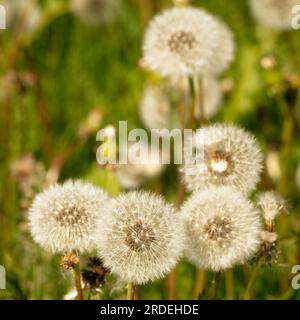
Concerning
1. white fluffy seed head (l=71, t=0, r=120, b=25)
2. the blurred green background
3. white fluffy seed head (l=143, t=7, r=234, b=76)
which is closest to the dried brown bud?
the blurred green background

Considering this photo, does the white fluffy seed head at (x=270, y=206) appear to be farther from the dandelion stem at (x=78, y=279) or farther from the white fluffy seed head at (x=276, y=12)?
the white fluffy seed head at (x=276, y=12)

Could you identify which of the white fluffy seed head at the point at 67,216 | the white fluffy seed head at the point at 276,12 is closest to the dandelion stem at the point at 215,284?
the white fluffy seed head at the point at 67,216

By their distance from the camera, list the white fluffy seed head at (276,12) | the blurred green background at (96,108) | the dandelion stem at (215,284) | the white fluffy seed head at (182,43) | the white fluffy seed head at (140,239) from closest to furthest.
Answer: the white fluffy seed head at (140,239) → the dandelion stem at (215,284) → the white fluffy seed head at (182,43) → the blurred green background at (96,108) → the white fluffy seed head at (276,12)

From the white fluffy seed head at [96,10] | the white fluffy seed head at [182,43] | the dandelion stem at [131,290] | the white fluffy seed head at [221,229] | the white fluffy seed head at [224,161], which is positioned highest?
the white fluffy seed head at [96,10]

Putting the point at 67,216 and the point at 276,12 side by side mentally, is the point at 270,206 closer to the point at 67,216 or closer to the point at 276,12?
the point at 67,216

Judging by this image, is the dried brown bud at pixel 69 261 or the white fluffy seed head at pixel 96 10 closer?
the dried brown bud at pixel 69 261

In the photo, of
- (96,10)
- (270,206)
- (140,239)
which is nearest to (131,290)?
(140,239)
